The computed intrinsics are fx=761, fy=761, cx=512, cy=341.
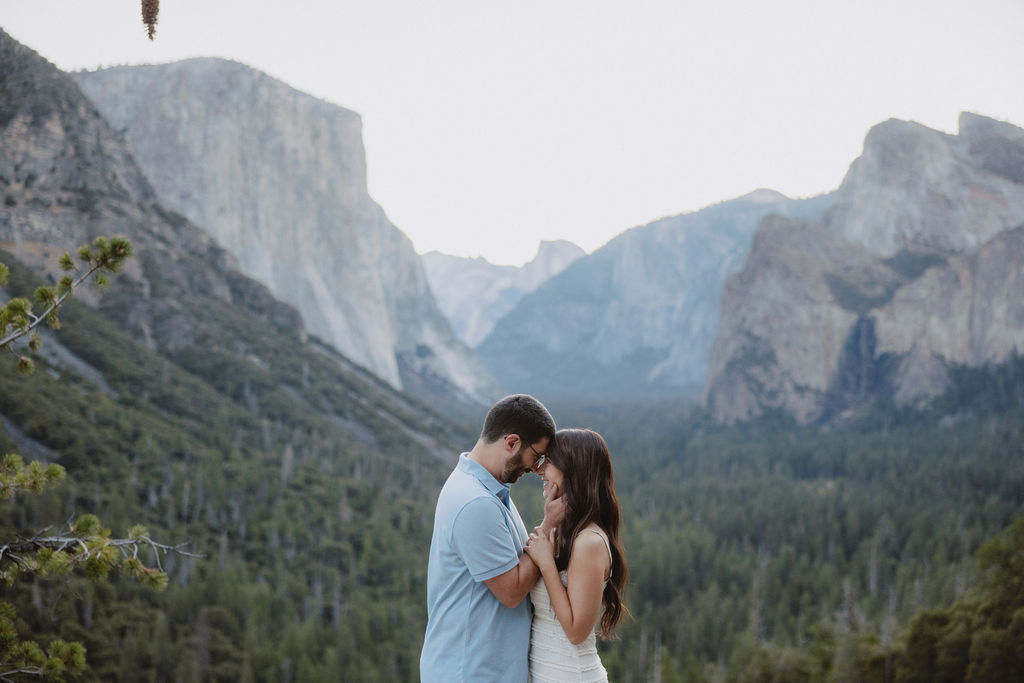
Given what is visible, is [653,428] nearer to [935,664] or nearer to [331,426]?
[331,426]

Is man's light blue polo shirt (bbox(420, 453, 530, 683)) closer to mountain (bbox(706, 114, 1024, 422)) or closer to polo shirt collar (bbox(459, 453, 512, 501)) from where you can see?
polo shirt collar (bbox(459, 453, 512, 501))

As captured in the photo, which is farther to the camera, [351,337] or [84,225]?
[351,337]

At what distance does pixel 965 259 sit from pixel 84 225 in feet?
404

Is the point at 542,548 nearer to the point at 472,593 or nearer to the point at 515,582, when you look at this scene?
the point at 515,582

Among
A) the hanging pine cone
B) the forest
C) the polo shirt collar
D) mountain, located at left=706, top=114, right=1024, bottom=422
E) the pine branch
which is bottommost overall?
the forest

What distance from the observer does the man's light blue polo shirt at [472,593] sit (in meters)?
4.26

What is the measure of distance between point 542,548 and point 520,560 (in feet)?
0.48

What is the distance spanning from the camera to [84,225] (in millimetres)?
73625

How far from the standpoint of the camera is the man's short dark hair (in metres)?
4.55

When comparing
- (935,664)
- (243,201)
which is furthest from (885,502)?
(243,201)

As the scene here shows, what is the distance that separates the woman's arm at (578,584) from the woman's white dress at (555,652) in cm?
10

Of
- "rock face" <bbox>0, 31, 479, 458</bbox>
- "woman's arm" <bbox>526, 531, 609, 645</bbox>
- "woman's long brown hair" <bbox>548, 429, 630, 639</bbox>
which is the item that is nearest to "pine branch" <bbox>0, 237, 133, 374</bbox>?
"woman's long brown hair" <bbox>548, 429, 630, 639</bbox>

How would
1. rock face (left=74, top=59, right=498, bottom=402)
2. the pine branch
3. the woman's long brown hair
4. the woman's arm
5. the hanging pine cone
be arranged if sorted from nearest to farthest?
the hanging pine cone → the woman's arm → the woman's long brown hair → the pine branch → rock face (left=74, top=59, right=498, bottom=402)

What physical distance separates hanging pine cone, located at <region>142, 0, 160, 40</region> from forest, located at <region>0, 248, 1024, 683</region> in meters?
12.7
